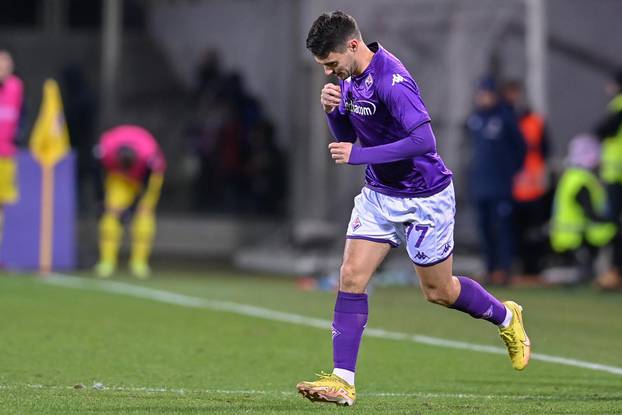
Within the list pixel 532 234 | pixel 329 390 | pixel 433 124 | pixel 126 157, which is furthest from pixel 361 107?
pixel 433 124

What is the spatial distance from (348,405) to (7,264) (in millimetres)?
10921

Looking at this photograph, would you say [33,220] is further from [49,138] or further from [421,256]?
[421,256]

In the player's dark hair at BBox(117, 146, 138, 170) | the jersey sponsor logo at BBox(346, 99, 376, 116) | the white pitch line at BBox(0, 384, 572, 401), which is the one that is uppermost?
the jersey sponsor logo at BBox(346, 99, 376, 116)

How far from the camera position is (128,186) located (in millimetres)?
17688

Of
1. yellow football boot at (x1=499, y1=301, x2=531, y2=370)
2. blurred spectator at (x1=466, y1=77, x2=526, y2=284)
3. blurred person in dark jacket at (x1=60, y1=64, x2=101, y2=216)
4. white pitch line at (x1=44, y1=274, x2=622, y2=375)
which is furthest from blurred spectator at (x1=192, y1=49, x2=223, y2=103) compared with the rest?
yellow football boot at (x1=499, y1=301, x2=531, y2=370)

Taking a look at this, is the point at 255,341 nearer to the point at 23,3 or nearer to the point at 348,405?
the point at 348,405

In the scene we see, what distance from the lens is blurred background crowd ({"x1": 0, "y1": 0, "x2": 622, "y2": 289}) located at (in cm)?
1677

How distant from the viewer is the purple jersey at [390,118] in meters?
7.71

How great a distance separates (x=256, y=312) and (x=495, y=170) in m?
4.33

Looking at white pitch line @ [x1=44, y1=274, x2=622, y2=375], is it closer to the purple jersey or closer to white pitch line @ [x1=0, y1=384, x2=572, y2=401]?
white pitch line @ [x1=0, y1=384, x2=572, y2=401]

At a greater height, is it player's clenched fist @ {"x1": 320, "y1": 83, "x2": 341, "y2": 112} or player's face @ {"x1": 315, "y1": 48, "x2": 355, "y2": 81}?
player's face @ {"x1": 315, "y1": 48, "x2": 355, "y2": 81}

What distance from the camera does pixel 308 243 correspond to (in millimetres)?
19797

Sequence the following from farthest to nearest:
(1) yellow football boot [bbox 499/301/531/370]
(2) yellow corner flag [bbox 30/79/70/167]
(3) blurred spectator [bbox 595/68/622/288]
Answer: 1. (2) yellow corner flag [bbox 30/79/70/167]
2. (3) blurred spectator [bbox 595/68/622/288]
3. (1) yellow football boot [bbox 499/301/531/370]

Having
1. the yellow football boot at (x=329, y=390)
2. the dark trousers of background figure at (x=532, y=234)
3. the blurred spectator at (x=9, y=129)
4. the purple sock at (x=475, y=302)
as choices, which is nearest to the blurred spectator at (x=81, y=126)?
the blurred spectator at (x=9, y=129)
